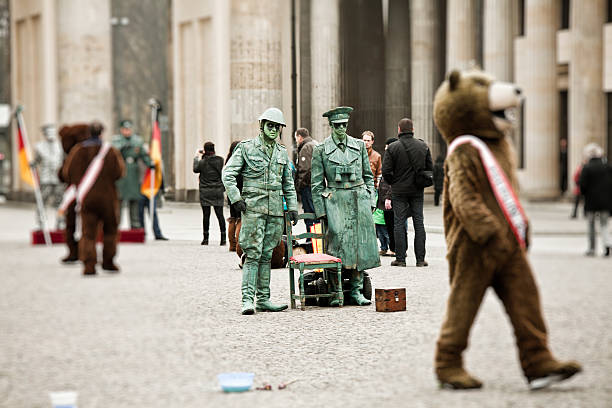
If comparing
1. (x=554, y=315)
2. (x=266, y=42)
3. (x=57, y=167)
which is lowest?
(x=554, y=315)

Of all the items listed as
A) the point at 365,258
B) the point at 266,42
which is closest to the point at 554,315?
the point at 266,42

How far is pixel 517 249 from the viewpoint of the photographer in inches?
165

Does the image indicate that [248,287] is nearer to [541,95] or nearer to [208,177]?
[208,177]

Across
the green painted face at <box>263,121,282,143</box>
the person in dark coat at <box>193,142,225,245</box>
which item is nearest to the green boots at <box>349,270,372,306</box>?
the green painted face at <box>263,121,282,143</box>

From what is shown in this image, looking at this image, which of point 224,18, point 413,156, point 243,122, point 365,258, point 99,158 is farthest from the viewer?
point 413,156

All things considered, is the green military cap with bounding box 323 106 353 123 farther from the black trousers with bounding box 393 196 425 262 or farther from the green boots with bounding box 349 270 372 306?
the black trousers with bounding box 393 196 425 262

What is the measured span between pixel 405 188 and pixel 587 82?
65.1 feet

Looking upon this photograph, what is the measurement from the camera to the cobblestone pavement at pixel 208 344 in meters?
2.48

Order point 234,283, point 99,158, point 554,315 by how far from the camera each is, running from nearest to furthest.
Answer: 1. point 99,158
2. point 554,315
3. point 234,283

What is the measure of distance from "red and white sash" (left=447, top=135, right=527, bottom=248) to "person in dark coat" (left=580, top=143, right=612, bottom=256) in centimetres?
56

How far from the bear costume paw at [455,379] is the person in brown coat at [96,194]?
2.53 m

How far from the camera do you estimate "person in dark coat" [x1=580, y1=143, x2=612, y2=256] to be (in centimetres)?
283

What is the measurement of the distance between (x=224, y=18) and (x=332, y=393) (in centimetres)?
A: 269

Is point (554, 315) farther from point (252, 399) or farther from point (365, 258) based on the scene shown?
point (365, 258)
